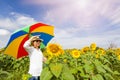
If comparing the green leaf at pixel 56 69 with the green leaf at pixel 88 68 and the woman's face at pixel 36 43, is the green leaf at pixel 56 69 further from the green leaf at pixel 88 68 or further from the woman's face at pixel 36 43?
the woman's face at pixel 36 43

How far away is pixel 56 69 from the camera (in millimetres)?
4543

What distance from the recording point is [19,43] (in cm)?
704

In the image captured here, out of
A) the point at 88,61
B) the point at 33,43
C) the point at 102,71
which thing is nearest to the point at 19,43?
the point at 33,43

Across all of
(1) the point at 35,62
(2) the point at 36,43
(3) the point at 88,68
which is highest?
(2) the point at 36,43

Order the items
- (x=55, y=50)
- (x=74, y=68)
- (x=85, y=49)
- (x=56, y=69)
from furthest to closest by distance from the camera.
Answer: (x=85, y=49), (x=74, y=68), (x=55, y=50), (x=56, y=69)

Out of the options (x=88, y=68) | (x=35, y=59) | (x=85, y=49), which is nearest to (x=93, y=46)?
(x=85, y=49)

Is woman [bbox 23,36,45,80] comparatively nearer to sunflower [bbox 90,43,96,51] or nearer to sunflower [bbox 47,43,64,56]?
sunflower [bbox 47,43,64,56]

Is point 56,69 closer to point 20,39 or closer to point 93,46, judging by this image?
point 20,39

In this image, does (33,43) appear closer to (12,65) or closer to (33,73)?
(33,73)

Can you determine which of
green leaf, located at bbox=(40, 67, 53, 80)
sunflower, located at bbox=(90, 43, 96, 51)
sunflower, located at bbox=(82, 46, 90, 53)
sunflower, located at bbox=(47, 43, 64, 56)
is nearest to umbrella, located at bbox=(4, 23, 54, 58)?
sunflower, located at bbox=(82, 46, 90, 53)

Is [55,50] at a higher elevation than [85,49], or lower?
lower

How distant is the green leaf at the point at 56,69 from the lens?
14.8 feet

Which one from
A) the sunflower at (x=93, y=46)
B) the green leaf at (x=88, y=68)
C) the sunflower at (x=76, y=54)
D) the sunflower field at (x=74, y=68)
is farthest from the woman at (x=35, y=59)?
the sunflower at (x=93, y=46)

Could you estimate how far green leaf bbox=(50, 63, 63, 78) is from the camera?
4.50 m
